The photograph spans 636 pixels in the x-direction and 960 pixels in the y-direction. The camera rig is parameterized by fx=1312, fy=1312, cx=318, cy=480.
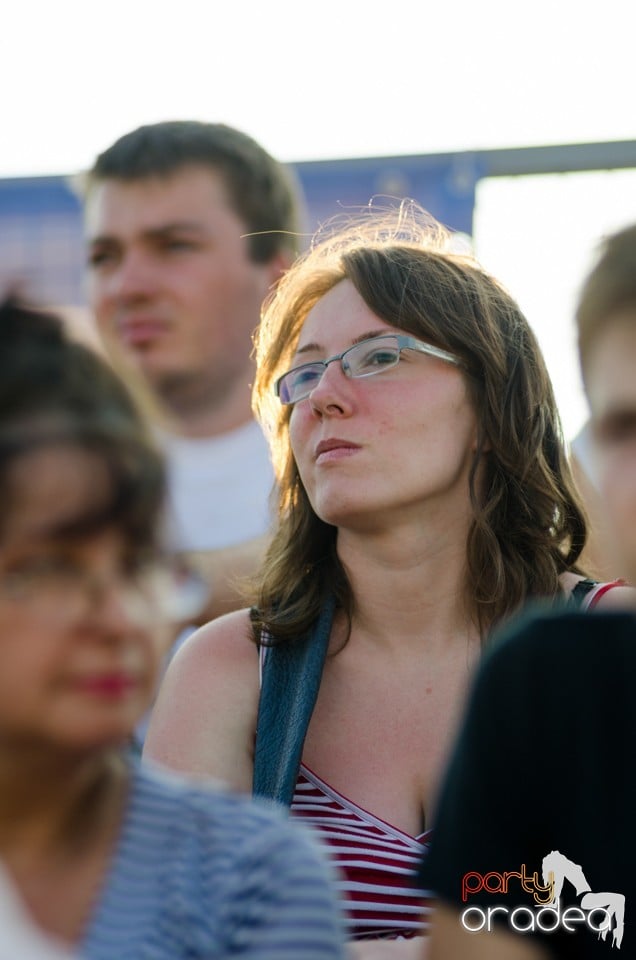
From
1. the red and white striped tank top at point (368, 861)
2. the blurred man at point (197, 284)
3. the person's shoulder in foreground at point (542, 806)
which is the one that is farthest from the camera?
the blurred man at point (197, 284)

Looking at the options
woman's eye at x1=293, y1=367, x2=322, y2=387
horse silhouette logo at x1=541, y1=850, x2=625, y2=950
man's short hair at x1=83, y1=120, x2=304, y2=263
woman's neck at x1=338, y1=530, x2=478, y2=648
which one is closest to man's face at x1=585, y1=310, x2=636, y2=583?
horse silhouette logo at x1=541, y1=850, x2=625, y2=950

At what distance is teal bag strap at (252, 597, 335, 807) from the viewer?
2.67m

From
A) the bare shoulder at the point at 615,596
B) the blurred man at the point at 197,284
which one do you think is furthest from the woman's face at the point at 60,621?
the blurred man at the point at 197,284

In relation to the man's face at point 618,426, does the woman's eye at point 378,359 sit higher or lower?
higher

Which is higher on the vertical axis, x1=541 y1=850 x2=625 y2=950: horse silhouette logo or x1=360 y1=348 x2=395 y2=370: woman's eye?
x1=360 y1=348 x2=395 y2=370: woman's eye

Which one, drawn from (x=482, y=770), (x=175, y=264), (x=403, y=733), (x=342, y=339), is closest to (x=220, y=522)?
(x=175, y=264)

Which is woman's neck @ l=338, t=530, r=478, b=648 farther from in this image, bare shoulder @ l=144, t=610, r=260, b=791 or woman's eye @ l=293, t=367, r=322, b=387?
woman's eye @ l=293, t=367, r=322, b=387

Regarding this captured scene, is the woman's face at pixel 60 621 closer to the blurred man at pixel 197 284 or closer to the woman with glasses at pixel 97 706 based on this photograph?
the woman with glasses at pixel 97 706

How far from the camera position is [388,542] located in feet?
9.71

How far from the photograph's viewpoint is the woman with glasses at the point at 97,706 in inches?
53.1

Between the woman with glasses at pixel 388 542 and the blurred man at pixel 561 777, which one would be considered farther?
the woman with glasses at pixel 388 542

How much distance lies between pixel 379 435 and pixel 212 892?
1.58 m

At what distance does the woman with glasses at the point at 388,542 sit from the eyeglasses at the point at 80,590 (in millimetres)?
1291

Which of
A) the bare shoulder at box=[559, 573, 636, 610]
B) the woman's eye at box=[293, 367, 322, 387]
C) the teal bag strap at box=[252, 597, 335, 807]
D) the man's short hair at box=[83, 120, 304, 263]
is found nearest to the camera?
the teal bag strap at box=[252, 597, 335, 807]
